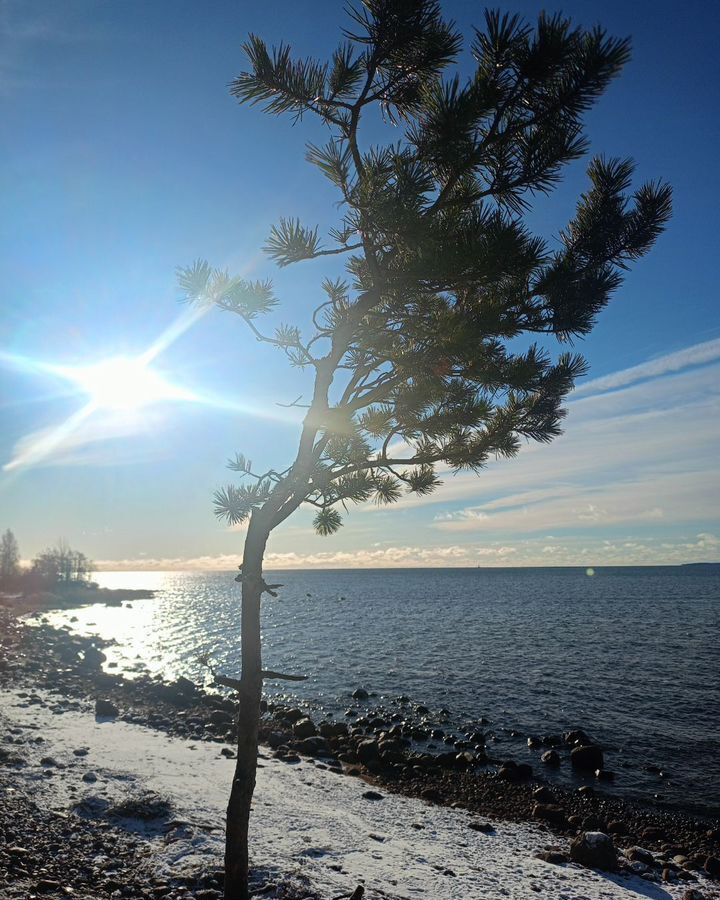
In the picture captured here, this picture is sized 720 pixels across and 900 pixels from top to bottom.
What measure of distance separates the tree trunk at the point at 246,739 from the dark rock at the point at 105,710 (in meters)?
17.0

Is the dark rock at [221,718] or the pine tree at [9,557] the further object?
the pine tree at [9,557]

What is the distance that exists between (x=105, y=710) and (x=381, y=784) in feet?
39.9

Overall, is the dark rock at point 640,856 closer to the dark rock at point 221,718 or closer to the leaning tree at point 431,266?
the leaning tree at point 431,266

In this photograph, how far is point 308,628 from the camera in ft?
205

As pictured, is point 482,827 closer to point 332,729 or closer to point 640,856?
point 640,856

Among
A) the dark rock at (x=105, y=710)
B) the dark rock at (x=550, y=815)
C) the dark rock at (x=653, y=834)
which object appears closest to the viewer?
the dark rock at (x=653, y=834)

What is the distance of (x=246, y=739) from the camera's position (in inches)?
299

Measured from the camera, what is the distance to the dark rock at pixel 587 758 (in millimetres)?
19000

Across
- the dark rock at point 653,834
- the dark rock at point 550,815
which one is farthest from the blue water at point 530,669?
→ the dark rock at point 550,815

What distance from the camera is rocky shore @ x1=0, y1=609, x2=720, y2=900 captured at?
9648mm

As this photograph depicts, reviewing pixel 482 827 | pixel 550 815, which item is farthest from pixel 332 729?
pixel 482 827

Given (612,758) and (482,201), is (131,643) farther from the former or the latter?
(482,201)

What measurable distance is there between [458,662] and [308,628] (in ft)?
93.1

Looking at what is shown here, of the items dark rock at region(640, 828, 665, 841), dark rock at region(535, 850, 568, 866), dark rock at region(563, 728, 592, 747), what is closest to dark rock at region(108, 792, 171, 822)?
dark rock at region(535, 850, 568, 866)
